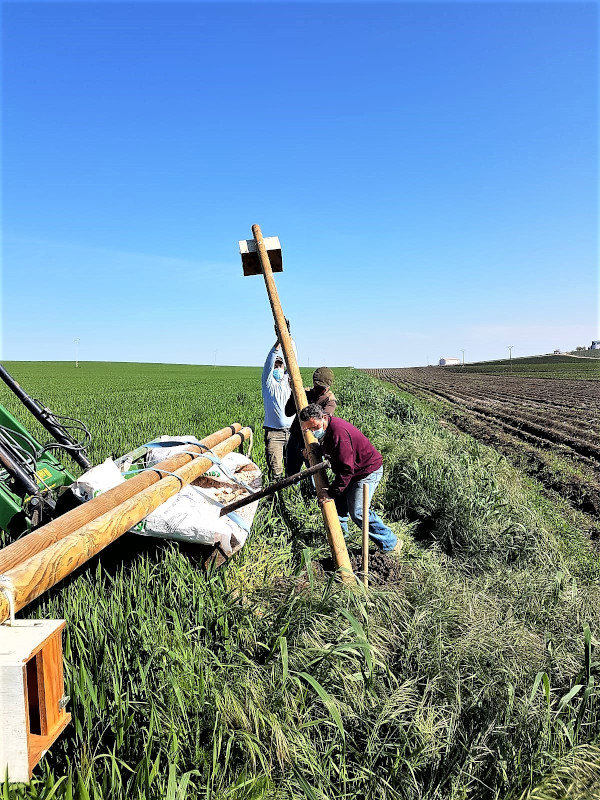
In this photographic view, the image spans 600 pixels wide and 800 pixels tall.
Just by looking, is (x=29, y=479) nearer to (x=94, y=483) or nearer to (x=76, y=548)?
(x=94, y=483)

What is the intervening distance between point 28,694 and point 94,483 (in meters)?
2.18

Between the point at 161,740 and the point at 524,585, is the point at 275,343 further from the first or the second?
the point at 161,740

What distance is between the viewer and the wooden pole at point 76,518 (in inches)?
104

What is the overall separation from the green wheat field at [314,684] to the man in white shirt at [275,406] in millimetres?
2579

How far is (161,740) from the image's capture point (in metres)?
2.20

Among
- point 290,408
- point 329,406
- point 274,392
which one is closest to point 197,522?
point 329,406

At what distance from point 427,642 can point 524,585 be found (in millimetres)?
1467

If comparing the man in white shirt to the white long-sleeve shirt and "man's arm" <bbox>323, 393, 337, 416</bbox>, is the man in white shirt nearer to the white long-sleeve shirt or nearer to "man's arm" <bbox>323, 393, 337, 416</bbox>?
the white long-sleeve shirt

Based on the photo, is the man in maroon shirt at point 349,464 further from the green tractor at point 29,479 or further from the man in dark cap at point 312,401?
the green tractor at point 29,479

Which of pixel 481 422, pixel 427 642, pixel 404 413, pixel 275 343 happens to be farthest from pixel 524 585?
pixel 481 422

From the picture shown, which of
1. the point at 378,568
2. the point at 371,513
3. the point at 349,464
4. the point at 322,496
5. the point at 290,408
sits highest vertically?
the point at 290,408

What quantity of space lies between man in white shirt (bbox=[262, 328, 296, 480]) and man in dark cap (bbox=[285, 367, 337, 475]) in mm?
246

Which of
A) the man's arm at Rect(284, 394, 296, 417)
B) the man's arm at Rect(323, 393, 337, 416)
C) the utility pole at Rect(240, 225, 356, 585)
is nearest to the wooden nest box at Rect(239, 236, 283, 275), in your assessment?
the utility pole at Rect(240, 225, 356, 585)

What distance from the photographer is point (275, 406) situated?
6598 millimetres
